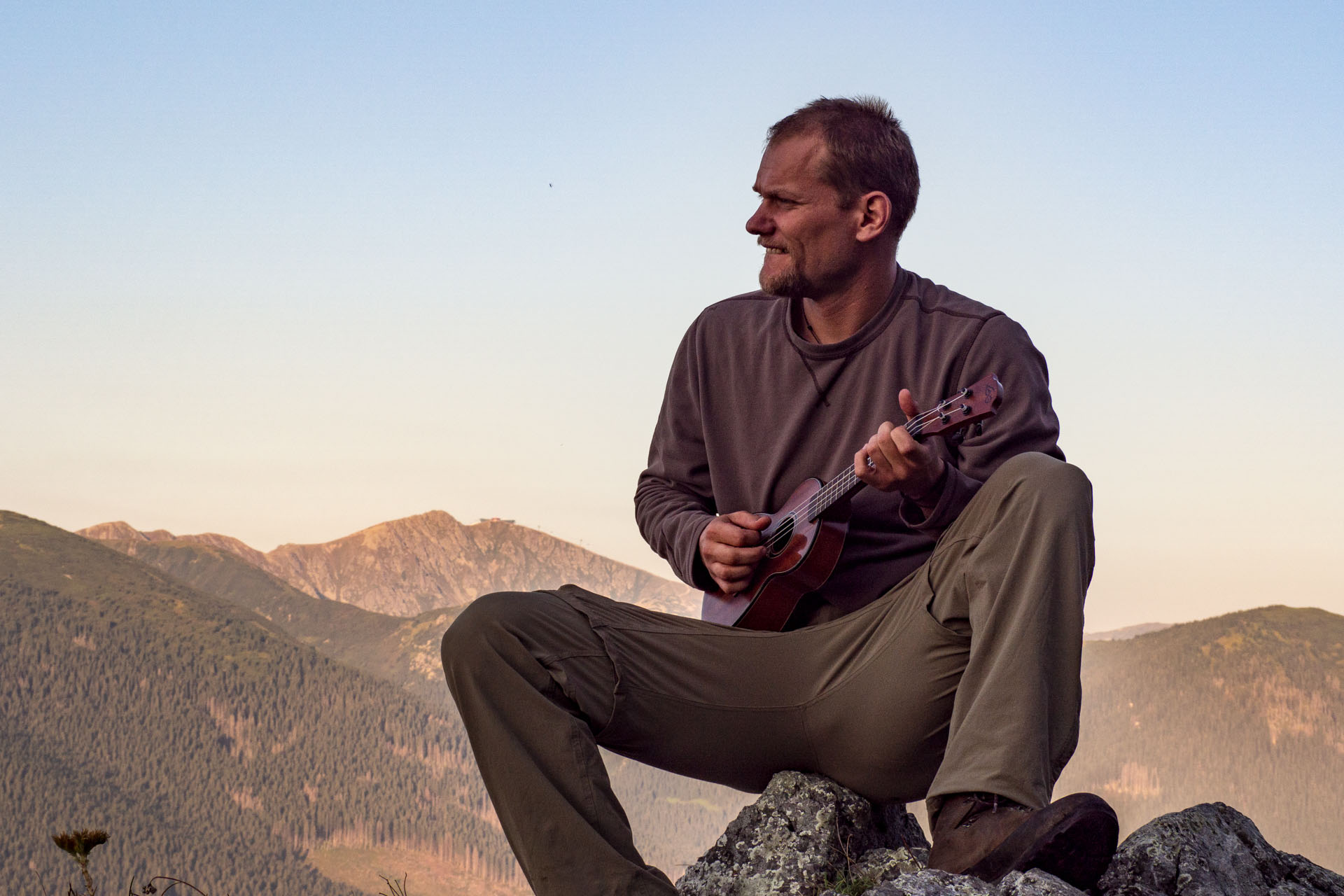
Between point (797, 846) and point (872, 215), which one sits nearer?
point (797, 846)

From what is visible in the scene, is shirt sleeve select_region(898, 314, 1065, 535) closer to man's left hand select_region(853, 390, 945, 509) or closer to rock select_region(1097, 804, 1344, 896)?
man's left hand select_region(853, 390, 945, 509)

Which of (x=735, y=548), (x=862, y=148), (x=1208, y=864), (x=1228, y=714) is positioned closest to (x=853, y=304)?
(x=862, y=148)

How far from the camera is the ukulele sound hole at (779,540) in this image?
4.47 m

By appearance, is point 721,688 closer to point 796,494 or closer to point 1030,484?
point 796,494

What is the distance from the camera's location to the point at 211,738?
173625mm

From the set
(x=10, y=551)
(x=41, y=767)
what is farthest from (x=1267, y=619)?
Answer: (x=10, y=551)

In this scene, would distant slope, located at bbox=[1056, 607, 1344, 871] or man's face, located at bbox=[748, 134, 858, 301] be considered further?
distant slope, located at bbox=[1056, 607, 1344, 871]

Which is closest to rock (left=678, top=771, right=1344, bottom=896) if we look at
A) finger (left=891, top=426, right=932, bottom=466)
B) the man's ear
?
finger (left=891, top=426, right=932, bottom=466)

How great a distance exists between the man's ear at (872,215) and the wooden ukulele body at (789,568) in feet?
3.49

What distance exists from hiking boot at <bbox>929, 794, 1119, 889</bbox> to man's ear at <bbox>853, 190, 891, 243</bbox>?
2420 mm

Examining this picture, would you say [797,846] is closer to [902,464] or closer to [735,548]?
[735,548]

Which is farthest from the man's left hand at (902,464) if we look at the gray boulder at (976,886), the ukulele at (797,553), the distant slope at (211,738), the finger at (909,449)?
the distant slope at (211,738)

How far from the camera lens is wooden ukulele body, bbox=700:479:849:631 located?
4336 mm

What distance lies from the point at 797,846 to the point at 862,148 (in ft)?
9.24
